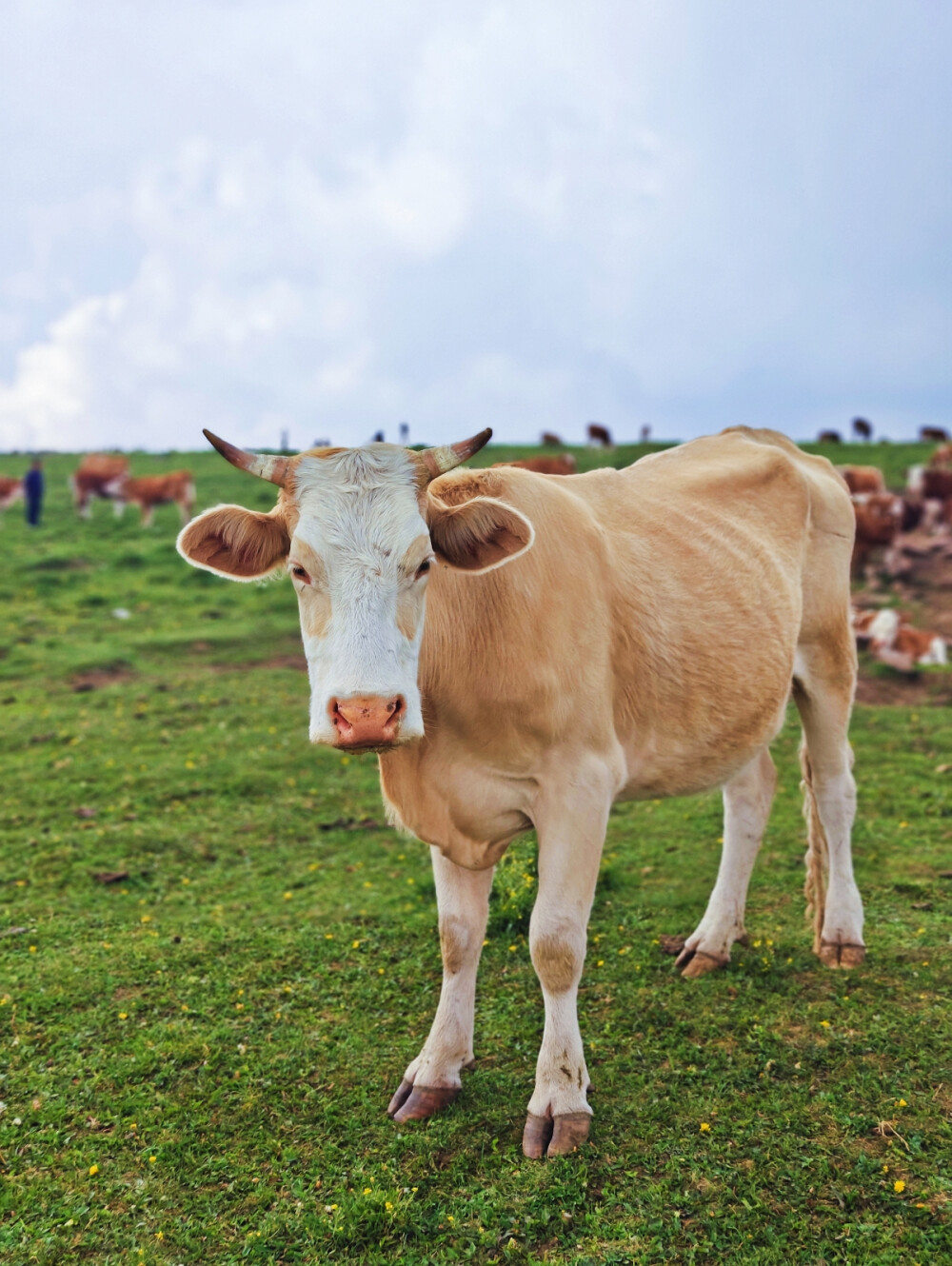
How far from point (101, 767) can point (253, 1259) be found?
698 centimetres

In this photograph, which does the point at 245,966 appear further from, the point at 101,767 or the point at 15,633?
the point at 15,633

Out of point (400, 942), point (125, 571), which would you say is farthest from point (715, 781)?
point (125, 571)

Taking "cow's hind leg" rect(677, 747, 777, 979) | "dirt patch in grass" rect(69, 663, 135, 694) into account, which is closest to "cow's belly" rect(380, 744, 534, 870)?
"cow's hind leg" rect(677, 747, 777, 979)

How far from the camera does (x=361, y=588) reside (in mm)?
3666

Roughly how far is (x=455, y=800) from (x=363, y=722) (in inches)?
45.9

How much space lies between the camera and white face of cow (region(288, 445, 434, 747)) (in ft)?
11.5

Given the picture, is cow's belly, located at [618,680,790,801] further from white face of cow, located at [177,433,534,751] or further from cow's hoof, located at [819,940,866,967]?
white face of cow, located at [177,433,534,751]

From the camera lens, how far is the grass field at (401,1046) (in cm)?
400

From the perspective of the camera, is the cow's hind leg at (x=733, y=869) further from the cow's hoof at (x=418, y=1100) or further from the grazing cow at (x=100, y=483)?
the grazing cow at (x=100, y=483)

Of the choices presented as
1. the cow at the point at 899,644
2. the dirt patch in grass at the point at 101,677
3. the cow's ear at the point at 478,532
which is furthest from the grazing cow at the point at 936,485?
the cow's ear at the point at 478,532

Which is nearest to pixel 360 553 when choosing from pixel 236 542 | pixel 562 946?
pixel 236 542

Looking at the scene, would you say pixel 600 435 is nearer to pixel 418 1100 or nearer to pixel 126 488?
pixel 126 488

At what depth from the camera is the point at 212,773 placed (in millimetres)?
10023

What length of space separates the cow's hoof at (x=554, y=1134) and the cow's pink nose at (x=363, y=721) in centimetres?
199
